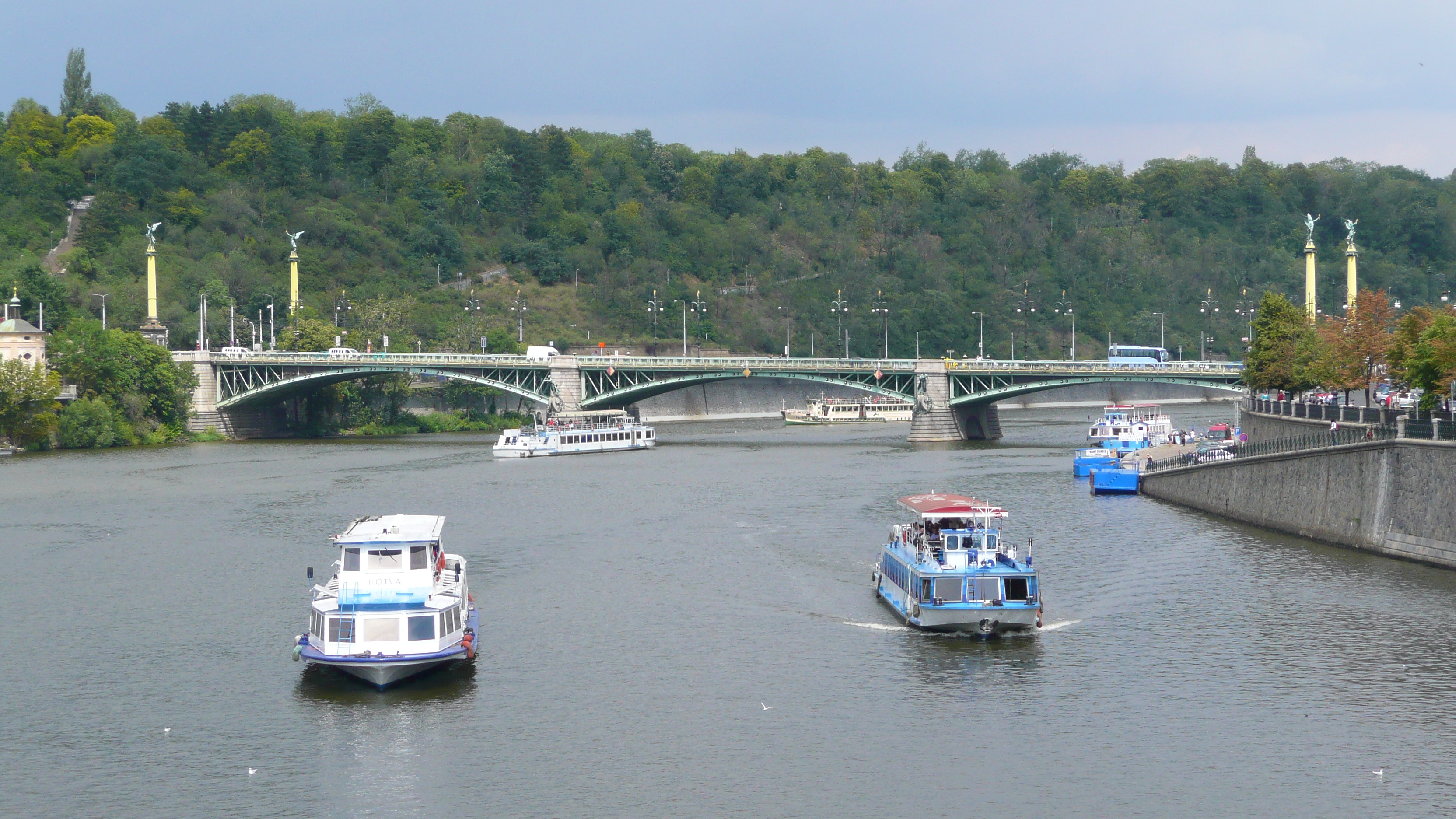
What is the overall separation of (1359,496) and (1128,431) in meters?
43.1

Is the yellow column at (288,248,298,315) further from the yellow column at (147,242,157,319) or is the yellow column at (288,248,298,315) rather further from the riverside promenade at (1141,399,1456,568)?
the riverside promenade at (1141,399,1456,568)

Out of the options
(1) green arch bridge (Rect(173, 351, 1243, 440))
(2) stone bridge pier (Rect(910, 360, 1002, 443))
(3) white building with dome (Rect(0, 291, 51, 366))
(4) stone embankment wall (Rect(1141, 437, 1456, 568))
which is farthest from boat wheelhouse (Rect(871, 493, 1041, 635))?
(3) white building with dome (Rect(0, 291, 51, 366))

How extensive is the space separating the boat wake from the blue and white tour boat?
49.5m

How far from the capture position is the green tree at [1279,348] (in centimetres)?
9025

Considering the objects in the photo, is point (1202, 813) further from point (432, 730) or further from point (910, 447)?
point (910, 447)

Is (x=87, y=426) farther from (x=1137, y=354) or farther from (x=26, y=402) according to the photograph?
(x=1137, y=354)

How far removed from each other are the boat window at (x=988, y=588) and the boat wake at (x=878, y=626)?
2.61 m

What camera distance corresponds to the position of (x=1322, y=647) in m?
44.9

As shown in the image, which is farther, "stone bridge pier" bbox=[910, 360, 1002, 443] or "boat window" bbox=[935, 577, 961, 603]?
"stone bridge pier" bbox=[910, 360, 1002, 443]

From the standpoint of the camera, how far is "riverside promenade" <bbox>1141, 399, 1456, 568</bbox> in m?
52.5

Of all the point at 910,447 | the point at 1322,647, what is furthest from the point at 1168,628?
the point at 910,447

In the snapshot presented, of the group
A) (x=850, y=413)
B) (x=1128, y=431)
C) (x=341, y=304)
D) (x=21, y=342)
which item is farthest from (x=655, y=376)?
(x=341, y=304)

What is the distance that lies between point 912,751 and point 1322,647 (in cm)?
1553

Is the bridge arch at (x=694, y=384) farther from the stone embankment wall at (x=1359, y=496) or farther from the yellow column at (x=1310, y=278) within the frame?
the stone embankment wall at (x=1359, y=496)
